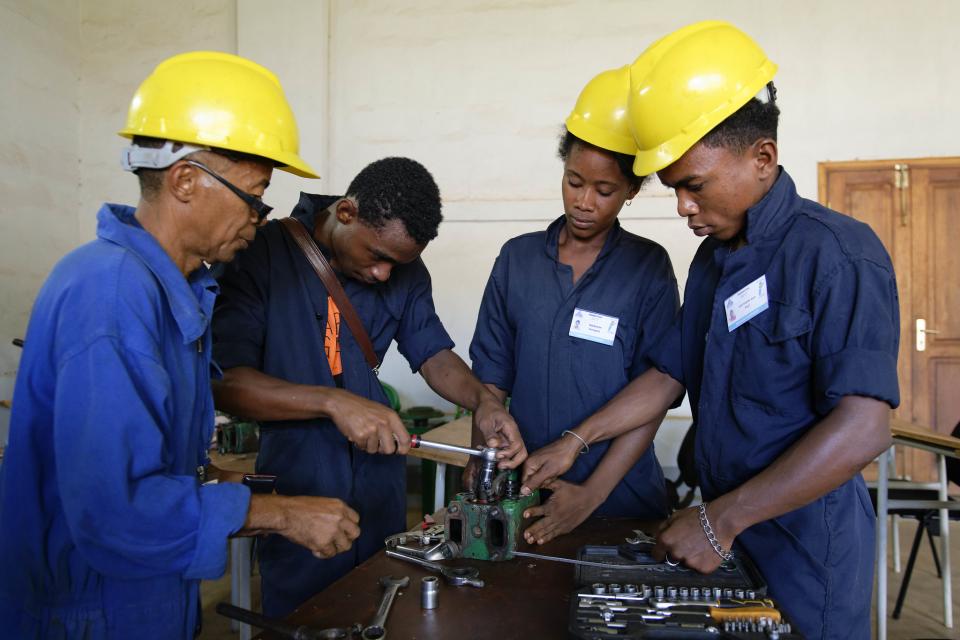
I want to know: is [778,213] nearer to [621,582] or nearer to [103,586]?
[621,582]

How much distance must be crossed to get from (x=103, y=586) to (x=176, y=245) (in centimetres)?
62

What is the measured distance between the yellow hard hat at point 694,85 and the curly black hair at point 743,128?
2 cm

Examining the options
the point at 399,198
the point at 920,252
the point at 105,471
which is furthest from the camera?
the point at 920,252

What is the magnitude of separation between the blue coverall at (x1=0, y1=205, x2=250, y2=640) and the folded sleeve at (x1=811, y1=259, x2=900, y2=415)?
109 cm

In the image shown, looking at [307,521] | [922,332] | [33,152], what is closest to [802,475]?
[307,521]

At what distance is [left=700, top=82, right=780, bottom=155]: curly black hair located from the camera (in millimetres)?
1442

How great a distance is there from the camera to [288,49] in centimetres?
568

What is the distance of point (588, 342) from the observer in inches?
82.7

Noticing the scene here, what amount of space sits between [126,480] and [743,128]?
131 centimetres

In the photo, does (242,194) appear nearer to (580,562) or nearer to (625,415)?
(580,562)

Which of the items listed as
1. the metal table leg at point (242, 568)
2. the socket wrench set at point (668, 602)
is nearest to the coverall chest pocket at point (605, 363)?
the socket wrench set at point (668, 602)

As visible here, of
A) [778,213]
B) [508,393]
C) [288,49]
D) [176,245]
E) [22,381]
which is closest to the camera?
[22,381]

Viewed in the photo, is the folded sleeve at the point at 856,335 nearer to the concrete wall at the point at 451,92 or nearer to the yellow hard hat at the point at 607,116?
the yellow hard hat at the point at 607,116

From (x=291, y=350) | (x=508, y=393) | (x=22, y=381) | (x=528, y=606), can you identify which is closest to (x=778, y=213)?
(x=528, y=606)
